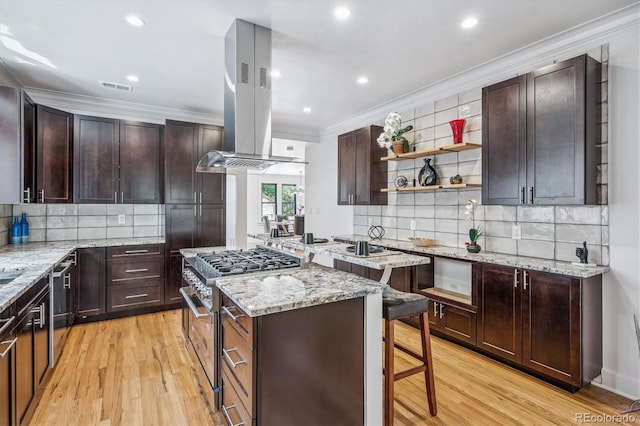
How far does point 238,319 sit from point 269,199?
10510 millimetres

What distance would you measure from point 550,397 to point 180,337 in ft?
10.7

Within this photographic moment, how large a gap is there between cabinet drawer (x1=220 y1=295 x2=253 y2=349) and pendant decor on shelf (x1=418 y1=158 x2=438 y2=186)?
2.70m

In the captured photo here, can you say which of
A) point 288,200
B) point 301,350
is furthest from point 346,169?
point 288,200

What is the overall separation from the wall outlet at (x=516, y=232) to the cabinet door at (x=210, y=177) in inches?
138

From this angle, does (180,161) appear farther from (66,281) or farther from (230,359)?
(230,359)

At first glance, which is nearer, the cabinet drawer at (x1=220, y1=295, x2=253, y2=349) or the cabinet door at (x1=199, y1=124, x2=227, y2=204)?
the cabinet drawer at (x1=220, y1=295, x2=253, y2=349)

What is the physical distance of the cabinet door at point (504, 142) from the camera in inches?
108

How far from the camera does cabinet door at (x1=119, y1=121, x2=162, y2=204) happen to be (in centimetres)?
421

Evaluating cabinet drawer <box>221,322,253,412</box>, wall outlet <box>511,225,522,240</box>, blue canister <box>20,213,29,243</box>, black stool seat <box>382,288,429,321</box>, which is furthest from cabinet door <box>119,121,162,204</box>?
wall outlet <box>511,225,522,240</box>

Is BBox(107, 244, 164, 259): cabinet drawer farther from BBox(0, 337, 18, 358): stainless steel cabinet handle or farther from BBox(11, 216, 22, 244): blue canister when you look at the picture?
BBox(0, 337, 18, 358): stainless steel cabinet handle

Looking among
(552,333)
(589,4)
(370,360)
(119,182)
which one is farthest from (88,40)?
(552,333)

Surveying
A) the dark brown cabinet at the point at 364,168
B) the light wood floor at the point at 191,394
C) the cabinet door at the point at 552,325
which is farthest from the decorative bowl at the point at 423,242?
the cabinet door at the point at 552,325

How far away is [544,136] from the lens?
8.50 ft

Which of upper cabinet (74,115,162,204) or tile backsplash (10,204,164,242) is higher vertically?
upper cabinet (74,115,162,204)
